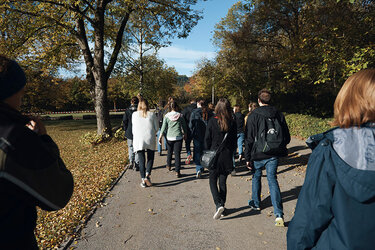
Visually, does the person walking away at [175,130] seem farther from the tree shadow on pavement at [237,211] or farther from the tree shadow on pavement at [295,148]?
the tree shadow on pavement at [295,148]

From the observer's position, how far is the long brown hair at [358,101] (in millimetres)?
1485

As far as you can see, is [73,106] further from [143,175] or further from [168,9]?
[143,175]

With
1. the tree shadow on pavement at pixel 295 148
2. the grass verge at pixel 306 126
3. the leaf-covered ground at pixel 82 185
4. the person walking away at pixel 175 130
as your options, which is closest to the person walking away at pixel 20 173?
the leaf-covered ground at pixel 82 185

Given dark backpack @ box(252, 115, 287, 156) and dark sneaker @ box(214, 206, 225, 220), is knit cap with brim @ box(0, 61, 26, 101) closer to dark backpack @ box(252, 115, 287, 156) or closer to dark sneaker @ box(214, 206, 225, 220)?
dark backpack @ box(252, 115, 287, 156)

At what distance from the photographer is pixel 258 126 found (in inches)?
163

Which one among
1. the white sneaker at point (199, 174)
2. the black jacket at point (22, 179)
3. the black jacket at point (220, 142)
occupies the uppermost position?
the black jacket at point (22, 179)

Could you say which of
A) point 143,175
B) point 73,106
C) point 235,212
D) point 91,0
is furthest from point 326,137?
point 73,106

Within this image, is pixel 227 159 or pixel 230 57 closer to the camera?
pixel 227 159

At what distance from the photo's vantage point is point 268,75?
21.2 m

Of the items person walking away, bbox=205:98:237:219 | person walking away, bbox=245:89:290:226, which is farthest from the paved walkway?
person walking away, bbox=245:89:290:226

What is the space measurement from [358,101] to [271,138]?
2.49 metres

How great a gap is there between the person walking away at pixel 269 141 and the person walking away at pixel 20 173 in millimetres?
3339

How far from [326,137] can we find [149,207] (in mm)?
4000

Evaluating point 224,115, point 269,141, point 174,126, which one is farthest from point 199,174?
point 269,141
